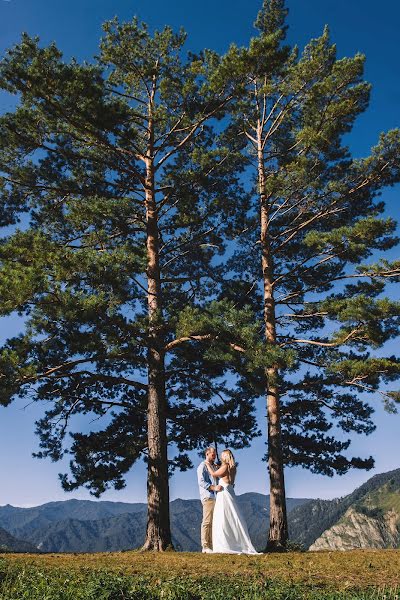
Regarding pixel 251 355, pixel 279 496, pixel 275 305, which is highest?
pixel 275 305

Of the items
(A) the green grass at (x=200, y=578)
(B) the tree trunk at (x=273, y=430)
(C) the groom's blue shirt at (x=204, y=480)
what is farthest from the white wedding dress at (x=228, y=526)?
(B) the tree trunk at (x=273, y=430)

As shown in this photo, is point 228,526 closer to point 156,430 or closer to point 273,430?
point 156,430

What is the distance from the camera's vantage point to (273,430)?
14.3 m

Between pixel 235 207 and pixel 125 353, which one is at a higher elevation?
pixel 235 207

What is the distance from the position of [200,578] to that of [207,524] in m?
4.85

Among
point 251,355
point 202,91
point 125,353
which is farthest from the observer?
point 202,91

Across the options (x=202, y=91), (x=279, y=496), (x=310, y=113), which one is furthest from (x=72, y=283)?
(x=310, y=113)

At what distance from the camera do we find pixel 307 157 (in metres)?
16.1

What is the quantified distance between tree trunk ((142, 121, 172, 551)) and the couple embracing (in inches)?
→ 54.2

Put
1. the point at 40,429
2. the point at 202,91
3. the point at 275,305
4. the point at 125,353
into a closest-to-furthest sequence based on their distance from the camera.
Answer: the point at 125,353, the point at 202,91, the point at 40,429, the point at 275,305

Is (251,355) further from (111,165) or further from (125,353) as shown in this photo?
(111,165)

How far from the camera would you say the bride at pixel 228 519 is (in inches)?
420

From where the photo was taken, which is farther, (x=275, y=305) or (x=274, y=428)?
(x=275, y=305)

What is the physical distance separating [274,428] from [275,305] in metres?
3.80
